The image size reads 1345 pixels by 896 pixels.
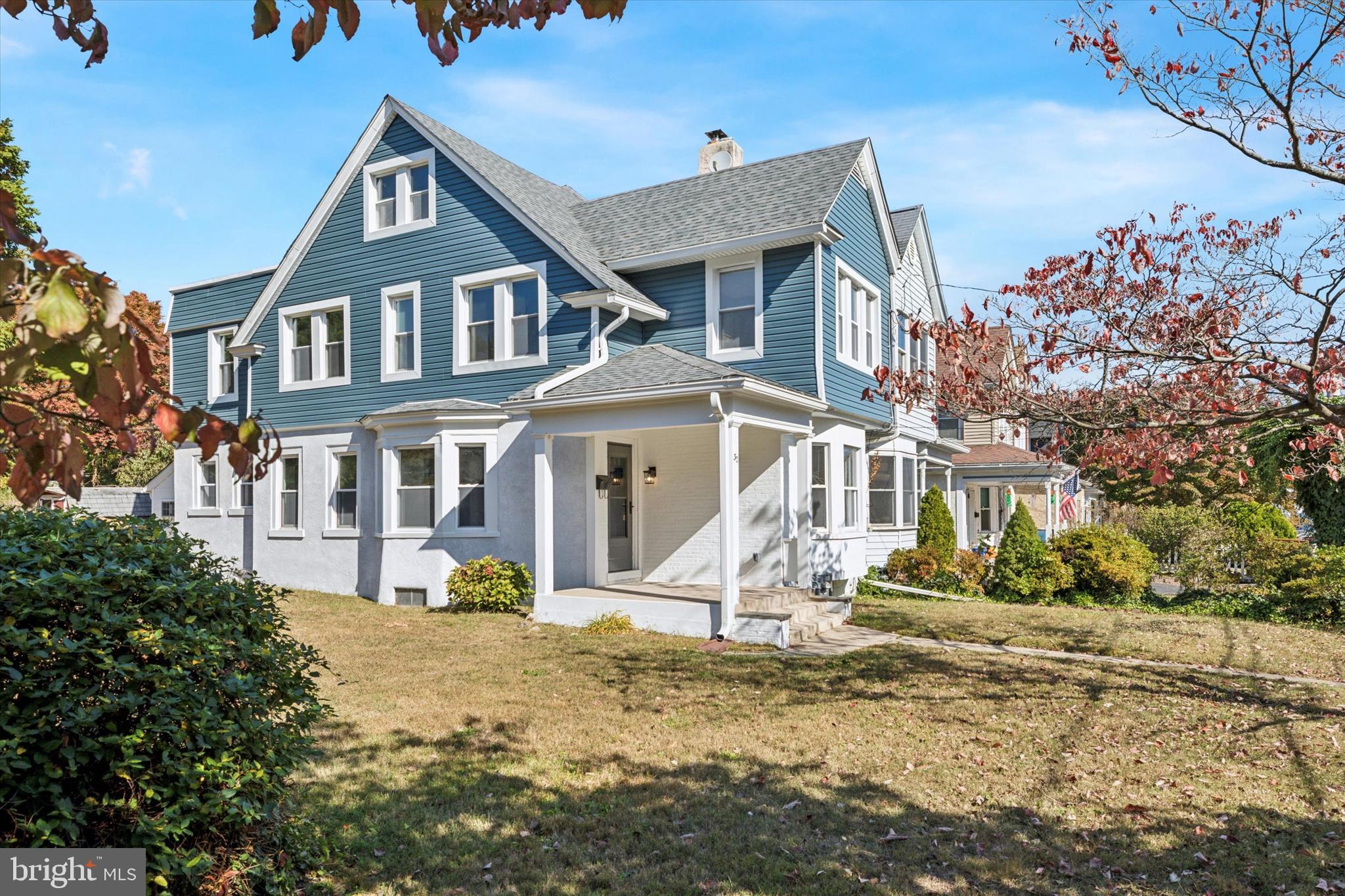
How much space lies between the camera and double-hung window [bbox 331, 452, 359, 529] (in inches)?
699

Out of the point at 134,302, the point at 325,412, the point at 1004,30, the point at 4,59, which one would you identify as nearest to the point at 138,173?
the point at 4,59

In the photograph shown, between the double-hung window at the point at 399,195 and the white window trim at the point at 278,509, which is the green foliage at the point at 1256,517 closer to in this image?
the double-hung window at the point at 399,195

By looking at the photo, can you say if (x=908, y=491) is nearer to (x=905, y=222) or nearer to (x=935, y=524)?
(x=935, y=524)

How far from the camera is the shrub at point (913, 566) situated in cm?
1791

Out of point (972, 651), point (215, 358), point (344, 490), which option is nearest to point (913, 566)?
point (972, 651)

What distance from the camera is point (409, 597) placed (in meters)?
16.2

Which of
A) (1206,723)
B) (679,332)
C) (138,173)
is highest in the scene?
(138,173)

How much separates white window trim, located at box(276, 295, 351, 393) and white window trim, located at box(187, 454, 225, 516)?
3.17 metres

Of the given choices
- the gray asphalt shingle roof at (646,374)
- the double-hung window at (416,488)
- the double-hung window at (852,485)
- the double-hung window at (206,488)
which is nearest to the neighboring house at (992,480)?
the double-hung window at (852,485)

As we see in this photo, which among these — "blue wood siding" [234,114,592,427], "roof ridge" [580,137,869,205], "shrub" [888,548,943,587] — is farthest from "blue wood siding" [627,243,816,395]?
"shrub" [888,548,943,587]

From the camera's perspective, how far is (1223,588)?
16.3 meters

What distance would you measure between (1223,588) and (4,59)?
62.4 feet

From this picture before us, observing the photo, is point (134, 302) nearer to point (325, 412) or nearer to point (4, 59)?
point (325, 412)

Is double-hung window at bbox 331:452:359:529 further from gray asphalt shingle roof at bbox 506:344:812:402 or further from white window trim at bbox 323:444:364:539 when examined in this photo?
gray asphalt shingle roof at bbox 506:344:812:402
